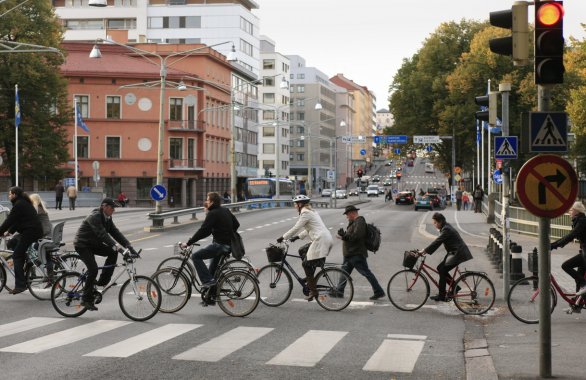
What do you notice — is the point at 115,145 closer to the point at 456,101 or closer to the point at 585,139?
the point at 456,101

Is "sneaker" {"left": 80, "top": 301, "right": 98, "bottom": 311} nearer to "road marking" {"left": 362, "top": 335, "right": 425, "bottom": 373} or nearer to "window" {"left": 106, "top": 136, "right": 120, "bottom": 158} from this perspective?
"road marking" {"left": 362, "top": 335, "right": 425, "bottom": 373}

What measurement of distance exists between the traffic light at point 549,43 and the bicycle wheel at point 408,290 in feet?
22.8

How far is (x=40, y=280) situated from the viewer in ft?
52.8

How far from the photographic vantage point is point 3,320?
13.5 m

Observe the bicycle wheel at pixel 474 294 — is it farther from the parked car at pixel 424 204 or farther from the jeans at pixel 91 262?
the parked car at pixel 424 204

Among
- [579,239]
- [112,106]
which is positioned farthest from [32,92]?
[579,239]

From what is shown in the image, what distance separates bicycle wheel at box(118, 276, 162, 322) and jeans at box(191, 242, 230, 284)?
978 millimetres

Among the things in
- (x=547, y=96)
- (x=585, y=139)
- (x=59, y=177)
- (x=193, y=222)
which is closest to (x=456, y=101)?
(x=585, y=139)

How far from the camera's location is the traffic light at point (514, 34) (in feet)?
32.9

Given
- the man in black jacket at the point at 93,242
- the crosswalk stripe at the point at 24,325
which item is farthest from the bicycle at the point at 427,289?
the crosswalk stripe at the point at 24,325

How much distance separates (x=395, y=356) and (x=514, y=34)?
3717mm

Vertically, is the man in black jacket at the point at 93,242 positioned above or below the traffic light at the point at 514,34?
below

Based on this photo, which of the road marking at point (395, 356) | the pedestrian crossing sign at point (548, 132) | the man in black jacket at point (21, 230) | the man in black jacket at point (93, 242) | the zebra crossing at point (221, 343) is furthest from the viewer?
the man in black jacket at point (21, 230)

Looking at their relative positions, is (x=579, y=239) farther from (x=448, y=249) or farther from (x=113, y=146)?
(x=113, y=146)
